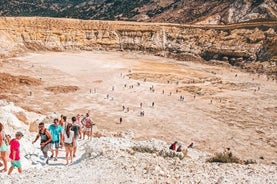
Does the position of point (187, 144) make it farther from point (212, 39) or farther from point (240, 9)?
point (240, 9)

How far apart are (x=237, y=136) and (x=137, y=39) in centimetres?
5090

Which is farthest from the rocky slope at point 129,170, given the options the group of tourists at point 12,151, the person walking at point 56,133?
the person walking at point 56,133

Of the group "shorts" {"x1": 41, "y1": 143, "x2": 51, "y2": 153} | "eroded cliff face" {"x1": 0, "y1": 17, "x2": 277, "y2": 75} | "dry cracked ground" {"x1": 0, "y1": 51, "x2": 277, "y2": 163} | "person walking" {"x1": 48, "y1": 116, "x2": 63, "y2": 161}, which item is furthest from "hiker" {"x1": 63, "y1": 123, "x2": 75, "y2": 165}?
"eroded cliff face" {"x1": 0, "y1": 17, "x2": 277, "y2": 75}

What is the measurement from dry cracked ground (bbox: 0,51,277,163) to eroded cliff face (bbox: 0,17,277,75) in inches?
283

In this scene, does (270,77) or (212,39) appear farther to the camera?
(212,39)

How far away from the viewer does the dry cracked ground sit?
26.9 meters

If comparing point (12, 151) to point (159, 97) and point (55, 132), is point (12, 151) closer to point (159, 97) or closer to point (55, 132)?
point (55, 132)

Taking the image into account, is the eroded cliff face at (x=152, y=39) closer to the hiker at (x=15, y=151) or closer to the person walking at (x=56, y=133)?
the person walking at (x=56, y=133)

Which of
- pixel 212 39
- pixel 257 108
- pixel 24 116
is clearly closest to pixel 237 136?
pixel 257 108

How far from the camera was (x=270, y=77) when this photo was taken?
5306 centimetres

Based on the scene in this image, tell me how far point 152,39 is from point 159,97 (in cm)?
3793

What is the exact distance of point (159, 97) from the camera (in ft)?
126

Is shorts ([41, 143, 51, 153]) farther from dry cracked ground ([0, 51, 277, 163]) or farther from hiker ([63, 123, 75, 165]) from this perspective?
dry cracked ground ([0, 51, 277, 163])

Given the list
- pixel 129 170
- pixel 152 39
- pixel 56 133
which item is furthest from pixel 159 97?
pixel 152 39
